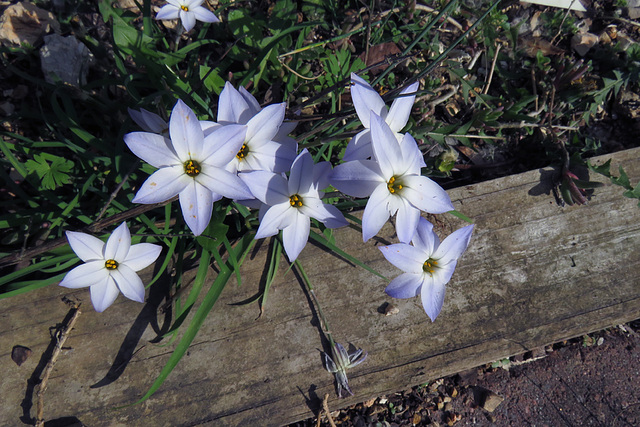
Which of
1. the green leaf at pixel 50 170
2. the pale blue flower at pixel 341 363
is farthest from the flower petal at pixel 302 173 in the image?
the green leaf at pixel 50 170

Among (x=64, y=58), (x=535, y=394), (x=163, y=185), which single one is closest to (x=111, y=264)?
(x=163, y=185)

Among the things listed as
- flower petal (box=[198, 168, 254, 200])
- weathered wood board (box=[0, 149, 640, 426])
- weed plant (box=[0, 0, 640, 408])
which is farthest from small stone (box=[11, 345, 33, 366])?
flower petal (box=[198, 168, 254, 200])

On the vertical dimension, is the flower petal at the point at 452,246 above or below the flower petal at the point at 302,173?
below

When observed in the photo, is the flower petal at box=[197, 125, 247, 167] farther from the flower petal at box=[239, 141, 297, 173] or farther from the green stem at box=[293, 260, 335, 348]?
the green stem at box=[293, 260, 335, 348]

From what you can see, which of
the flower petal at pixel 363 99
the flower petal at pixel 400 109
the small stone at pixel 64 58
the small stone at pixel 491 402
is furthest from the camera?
the small stone at pixel 491 402

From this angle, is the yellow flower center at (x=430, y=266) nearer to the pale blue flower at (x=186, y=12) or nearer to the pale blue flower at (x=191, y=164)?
the pale blue flower at (x=191, y=164)

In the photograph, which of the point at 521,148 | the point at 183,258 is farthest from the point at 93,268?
the point at 521,148

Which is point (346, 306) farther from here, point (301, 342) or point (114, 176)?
point (114, 176)
